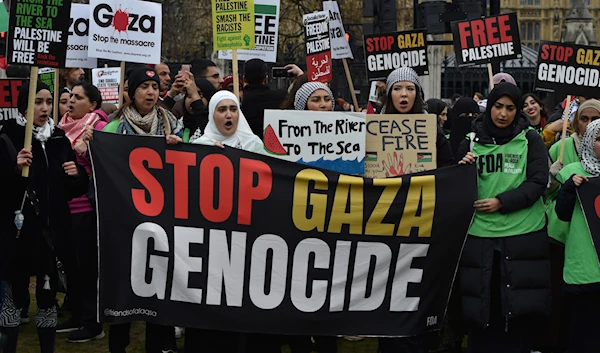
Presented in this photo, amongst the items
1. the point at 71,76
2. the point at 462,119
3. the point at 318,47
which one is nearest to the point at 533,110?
the point at 462,119

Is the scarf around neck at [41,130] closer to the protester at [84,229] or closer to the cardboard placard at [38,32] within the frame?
the cardboard placard at [38,32]

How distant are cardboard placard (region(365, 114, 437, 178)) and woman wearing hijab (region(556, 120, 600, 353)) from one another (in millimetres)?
948

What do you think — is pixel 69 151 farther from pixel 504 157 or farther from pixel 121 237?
pixel 504 157

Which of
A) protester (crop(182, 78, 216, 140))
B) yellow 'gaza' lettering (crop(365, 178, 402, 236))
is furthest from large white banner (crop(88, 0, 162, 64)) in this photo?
yellow 'gaza' lettering (crop(365, 178, 402, 236))

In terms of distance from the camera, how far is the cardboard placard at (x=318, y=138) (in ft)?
23.9

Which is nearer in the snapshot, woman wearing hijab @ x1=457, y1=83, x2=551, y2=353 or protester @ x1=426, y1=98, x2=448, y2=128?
woman wearing hijab @ x1=457, y1=83, x2=551, y2=353

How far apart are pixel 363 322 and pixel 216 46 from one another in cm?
316

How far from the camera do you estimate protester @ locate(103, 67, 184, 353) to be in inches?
281

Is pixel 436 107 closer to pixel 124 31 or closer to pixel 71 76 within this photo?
pixel 124 31

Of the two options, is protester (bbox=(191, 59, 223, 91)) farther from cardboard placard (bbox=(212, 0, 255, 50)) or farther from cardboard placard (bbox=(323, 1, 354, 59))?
cardboard placard (bbox=(323, 1, 354, 59))

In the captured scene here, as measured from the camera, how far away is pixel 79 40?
1028 cm

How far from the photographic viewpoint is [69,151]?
24.1 ft

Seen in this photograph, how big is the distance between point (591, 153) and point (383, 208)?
1.48 metres

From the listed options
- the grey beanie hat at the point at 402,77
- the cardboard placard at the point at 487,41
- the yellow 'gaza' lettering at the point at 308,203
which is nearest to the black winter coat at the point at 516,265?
the grey beanie hat at the point at 402,77
